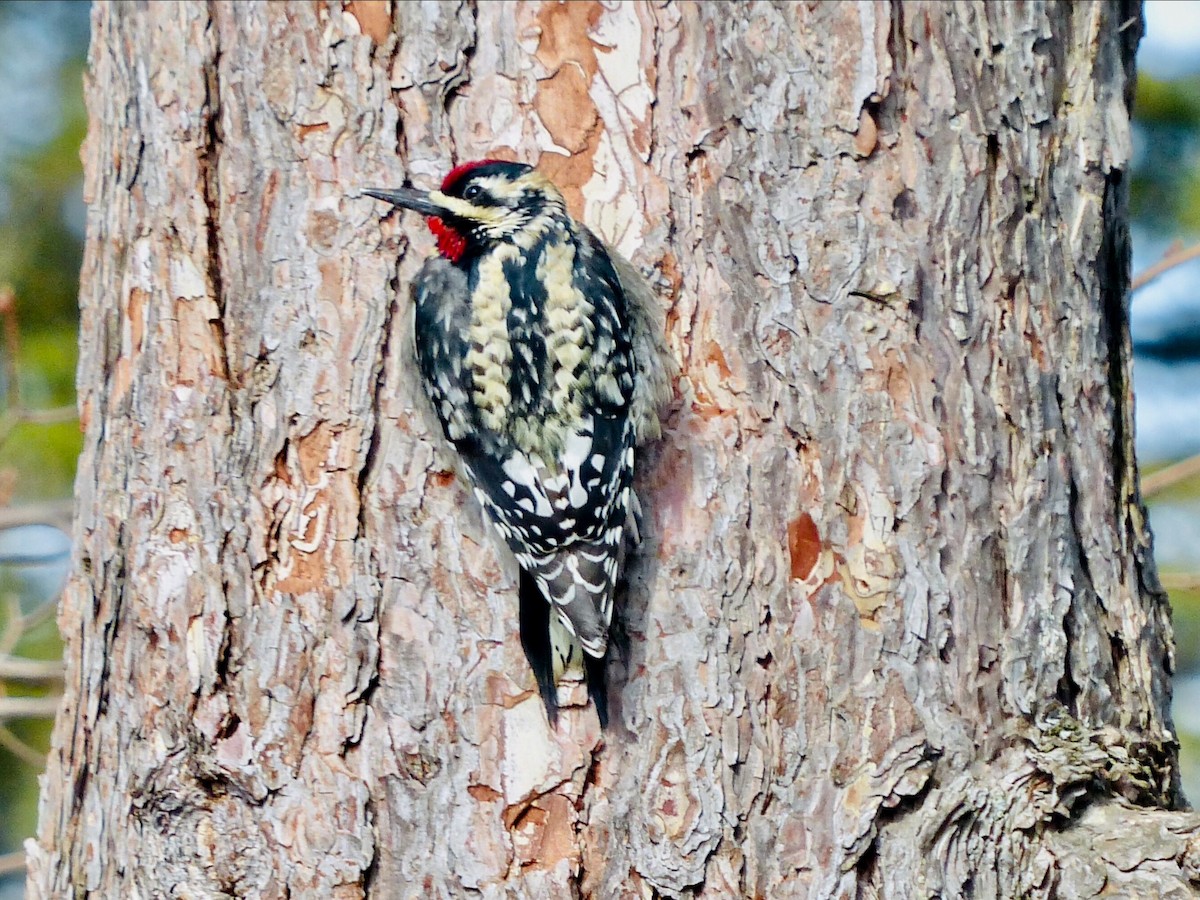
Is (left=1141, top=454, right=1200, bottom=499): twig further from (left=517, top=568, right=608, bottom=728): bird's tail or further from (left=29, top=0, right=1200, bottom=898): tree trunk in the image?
(left=517, top=568, right=608, bottom=728): bird's tail

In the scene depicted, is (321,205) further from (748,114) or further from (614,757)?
(614,757)

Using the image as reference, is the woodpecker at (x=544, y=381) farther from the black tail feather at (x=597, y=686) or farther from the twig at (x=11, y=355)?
the twig at (x=11, y=355)

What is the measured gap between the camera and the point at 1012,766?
1930 mm

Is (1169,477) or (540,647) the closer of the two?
(540,647)

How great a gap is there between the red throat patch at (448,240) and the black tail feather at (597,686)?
2.57ft

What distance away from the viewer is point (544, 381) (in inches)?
86.0

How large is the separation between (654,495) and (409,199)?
636 millimetres

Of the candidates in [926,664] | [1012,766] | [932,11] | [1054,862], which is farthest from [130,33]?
[1054,862]

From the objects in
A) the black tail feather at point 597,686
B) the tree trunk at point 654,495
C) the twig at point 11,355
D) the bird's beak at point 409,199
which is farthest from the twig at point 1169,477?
the twig at point 11,355

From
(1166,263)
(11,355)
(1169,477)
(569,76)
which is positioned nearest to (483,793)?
(569,76)

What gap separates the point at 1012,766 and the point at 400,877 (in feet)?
3.24

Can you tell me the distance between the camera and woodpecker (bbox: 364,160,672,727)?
1984 mm

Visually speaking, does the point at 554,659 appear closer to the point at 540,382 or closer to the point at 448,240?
the point at 540,382

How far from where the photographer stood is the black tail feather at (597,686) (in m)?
1.97
